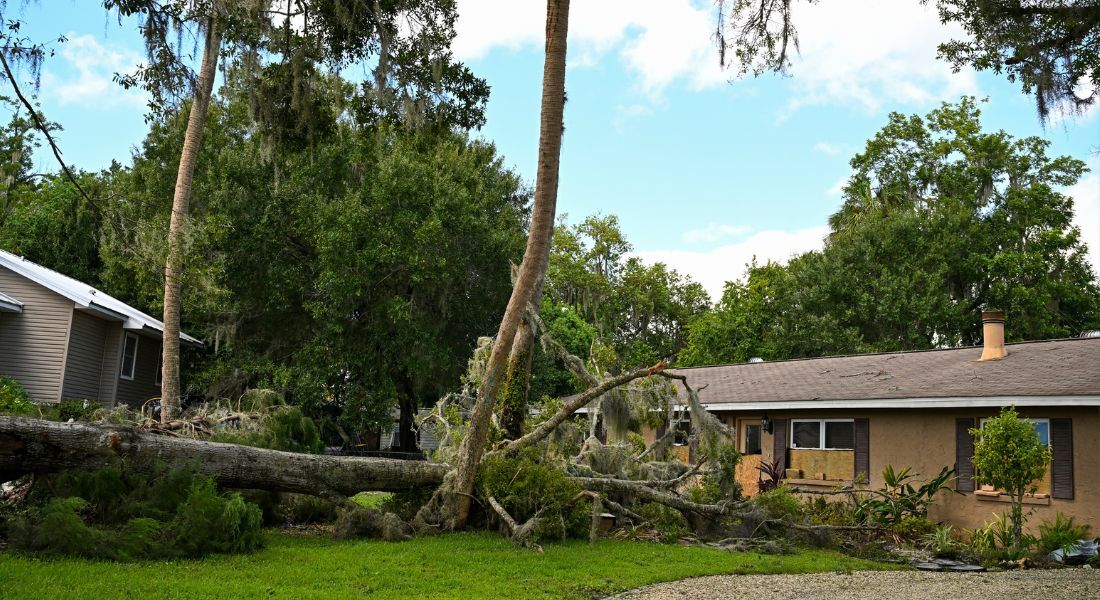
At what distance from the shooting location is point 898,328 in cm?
2898

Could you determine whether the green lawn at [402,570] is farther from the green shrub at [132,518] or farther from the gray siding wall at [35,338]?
the gray siding wall at [35,338]

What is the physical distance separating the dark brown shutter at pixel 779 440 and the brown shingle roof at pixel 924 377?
1.90 ft

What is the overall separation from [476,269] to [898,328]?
14.5 metres

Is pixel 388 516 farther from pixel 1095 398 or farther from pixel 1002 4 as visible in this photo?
pixel 1095 398

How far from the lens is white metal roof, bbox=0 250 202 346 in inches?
781

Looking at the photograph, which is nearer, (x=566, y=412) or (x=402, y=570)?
(x=402, y=570)

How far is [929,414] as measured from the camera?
14195mm

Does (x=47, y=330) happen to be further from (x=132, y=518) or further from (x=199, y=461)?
(x=132, y=518)

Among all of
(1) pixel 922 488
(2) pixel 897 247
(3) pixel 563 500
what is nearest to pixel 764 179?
(2) pixel 897 247

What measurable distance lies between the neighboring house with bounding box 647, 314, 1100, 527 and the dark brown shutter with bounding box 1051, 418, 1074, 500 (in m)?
0.01

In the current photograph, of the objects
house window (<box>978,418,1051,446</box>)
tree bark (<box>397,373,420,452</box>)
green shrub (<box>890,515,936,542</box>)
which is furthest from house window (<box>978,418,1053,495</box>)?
tree bark (<box>397,373,420,452</box>)

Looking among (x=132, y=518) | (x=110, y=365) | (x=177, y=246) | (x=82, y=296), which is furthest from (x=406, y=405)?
(x=132, y=518)

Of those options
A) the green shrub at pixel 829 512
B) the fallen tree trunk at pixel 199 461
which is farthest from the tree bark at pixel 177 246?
the green shrub at pixel 829 512

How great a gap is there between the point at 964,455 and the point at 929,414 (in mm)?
901
